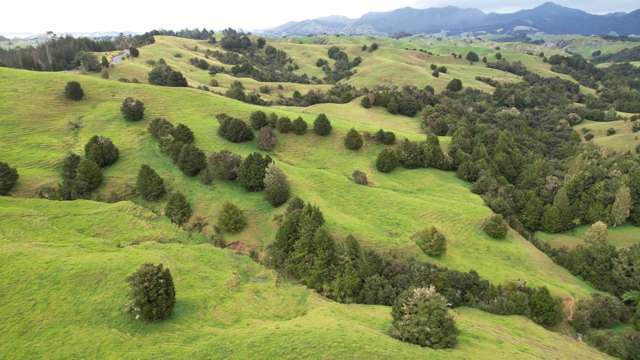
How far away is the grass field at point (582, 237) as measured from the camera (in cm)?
6016

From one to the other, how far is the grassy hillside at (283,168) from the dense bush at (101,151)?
114 cm

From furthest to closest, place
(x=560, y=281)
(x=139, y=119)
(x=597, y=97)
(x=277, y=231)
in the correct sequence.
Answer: (x=597, y=97), (x=139, y=119), (x=560, y=281), (x=277, y=231)

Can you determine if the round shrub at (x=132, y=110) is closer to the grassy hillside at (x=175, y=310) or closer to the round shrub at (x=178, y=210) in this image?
the round shrub at (x=178, y=210)

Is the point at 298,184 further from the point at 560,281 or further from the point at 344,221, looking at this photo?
the point at 560,281

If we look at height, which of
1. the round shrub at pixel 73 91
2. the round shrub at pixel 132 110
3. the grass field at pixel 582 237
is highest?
the round shrub at pixel 73 91

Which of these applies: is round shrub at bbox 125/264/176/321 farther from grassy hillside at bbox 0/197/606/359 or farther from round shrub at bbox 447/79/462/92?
round shrub at bbox 447/79/462/92

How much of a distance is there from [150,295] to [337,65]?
155 metres

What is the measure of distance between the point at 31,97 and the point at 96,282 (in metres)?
50.0

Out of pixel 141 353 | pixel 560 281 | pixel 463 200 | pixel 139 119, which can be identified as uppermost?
pixel 139 119

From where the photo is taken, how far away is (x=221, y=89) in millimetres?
107312

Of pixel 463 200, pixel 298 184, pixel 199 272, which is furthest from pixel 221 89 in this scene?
pixel 199 272

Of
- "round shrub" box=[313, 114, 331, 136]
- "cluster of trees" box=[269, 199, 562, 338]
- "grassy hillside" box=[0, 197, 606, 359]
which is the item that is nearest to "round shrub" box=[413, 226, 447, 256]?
"cluster of trees" box=[269, 199, 562, 338]

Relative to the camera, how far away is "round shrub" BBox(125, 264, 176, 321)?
26.7 metres

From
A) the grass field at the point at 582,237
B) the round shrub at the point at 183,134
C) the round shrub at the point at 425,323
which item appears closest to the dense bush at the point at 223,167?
the round shrub at the point at 183,134
